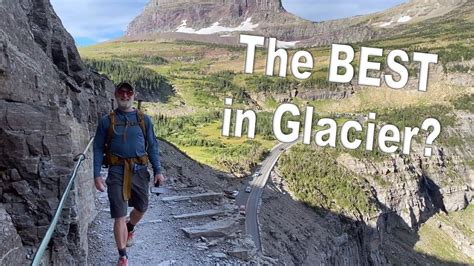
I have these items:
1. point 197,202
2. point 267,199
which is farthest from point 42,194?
point 267,199

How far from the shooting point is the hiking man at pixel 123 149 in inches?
249

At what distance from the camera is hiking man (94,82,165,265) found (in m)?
6.32

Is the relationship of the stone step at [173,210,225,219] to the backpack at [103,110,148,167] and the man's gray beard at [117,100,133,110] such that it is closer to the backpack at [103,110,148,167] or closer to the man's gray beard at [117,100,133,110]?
the backpack at [103,110,148,167]

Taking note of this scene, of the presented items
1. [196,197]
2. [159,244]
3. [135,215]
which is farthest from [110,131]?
[196,197]

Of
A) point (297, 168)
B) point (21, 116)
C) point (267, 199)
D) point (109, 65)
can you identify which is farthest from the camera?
point (109, 65)

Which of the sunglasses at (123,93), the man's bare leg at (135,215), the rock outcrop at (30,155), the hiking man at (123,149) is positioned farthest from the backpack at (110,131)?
the man's bare leg at (135,215)

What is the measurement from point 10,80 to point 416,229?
264 feet

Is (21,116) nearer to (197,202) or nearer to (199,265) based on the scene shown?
(199,265)

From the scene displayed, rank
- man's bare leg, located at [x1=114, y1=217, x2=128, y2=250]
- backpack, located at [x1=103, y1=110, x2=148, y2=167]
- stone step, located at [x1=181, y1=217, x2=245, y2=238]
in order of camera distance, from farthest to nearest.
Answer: stone step, located at [x1=181, y1=217, x2=245, y2=238], man's bare leg, located at [x1=114, y1=217, x2=128, y2=250], backpack, located at [x1=103, y1=110, x2=148, y2=167]

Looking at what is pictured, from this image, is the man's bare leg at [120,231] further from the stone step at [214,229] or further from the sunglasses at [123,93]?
the stone step at [214,229]

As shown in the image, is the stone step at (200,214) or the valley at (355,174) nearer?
the stone step at (200,214)

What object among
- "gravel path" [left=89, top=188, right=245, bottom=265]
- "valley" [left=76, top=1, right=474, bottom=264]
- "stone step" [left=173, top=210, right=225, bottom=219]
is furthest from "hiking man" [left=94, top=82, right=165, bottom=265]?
"valley" [left=76, top=1, right=474, bottom=264]

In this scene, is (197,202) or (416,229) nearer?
(197,202)

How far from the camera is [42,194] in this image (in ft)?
22.5
